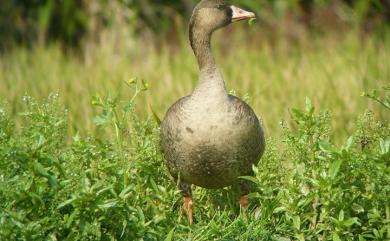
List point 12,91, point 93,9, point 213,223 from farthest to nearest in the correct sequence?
1. point 93,9
2. point 12,91
3. point 213,223

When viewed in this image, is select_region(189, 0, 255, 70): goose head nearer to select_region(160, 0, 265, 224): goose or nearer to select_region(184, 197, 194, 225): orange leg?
select_region(160, 0, 265, 224): goose

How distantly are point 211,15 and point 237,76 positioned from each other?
337 centimetres

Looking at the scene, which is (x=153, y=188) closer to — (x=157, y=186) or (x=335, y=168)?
(x=157, y=186)

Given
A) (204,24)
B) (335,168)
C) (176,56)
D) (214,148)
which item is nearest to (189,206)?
(214,148)

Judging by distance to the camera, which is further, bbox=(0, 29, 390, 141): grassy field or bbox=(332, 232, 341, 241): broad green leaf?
bbox=(0, 29, 390, 141): grassy field

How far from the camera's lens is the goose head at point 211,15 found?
15.4 feet

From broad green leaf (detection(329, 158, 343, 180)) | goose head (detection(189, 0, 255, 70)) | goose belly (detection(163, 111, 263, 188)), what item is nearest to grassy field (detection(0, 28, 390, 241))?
broad green leaf (detection(329, 158, 343, 180))

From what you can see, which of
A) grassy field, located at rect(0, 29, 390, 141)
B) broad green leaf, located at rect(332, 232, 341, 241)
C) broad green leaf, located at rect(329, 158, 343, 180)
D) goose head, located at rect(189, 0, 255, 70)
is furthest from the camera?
grassy field, located at rect(0, 29, 390, 141)

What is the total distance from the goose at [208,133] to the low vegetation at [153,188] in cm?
11

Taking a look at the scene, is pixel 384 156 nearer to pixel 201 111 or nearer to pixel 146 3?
pixel 201 111

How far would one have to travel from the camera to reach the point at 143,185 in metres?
4.40

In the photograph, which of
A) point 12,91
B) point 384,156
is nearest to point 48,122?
point 384,156

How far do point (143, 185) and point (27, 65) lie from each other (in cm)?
494

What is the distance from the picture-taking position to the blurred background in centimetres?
707
